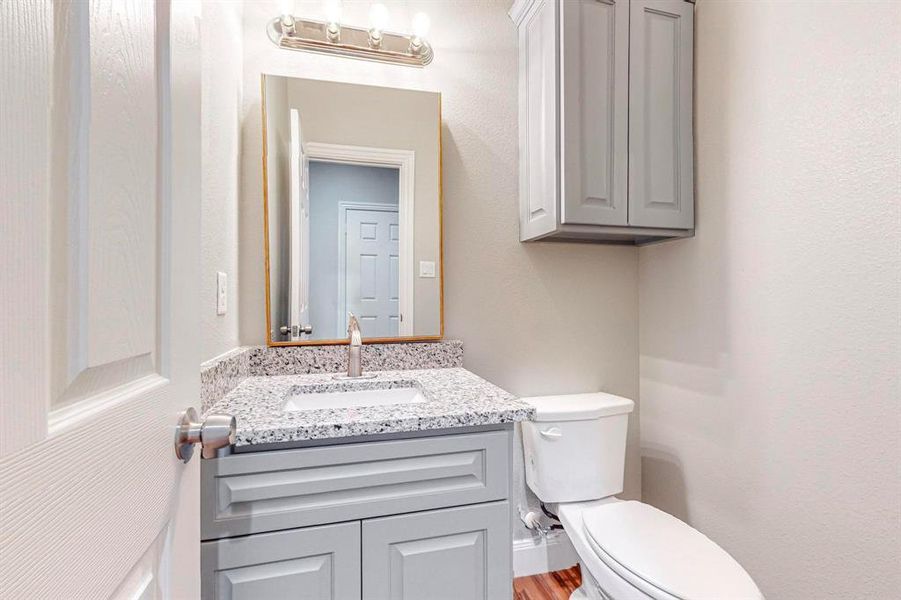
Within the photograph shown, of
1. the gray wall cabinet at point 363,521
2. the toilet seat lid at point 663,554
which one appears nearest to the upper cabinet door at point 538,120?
the gray wall cabinet at point 363,521

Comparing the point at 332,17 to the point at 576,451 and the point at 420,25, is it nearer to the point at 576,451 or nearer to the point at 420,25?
the point at 420,25

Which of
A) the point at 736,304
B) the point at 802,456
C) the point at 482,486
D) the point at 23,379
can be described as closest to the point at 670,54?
the point at 736,304

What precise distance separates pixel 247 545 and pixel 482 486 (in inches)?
19.9

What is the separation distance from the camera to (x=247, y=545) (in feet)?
2.71

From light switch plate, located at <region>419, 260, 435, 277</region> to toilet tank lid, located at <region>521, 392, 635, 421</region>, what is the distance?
0.57 m

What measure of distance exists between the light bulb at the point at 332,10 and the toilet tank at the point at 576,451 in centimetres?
150

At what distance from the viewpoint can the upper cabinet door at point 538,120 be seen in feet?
4.59

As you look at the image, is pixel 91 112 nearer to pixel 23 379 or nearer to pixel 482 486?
pixel 23 379

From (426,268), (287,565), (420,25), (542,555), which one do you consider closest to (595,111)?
(420,25)

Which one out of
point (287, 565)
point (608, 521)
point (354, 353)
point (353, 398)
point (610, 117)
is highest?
point (610, 117)

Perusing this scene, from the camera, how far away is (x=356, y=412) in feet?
3.12

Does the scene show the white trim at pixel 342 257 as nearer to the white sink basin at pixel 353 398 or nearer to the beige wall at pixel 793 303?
the white sink basin at pixel 353 398

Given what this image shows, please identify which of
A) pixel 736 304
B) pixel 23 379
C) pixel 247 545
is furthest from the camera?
pixel 736 304

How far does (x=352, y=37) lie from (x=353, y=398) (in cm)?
124
